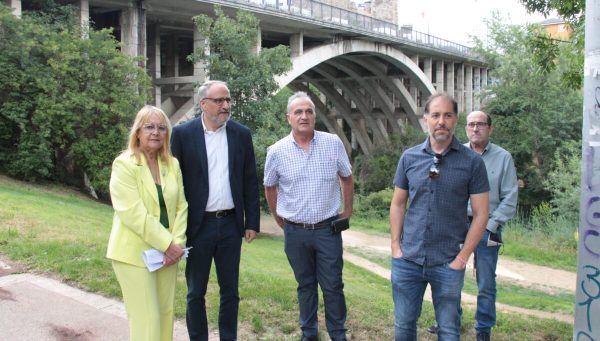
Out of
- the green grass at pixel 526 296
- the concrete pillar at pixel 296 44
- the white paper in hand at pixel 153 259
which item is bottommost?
the green grass at pixel 526 296

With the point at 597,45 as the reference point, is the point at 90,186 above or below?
below

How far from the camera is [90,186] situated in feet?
51.0

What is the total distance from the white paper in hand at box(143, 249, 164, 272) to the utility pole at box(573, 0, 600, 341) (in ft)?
7.36

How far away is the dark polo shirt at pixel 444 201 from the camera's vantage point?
3.10 m

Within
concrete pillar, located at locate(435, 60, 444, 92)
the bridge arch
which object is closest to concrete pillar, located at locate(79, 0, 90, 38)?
the bridge arch

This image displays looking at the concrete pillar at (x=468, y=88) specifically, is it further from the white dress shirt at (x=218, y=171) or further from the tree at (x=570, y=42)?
the white dress shirt at (x=218, y=171)

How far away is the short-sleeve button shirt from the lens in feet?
12.4

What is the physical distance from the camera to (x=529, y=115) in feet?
86.4

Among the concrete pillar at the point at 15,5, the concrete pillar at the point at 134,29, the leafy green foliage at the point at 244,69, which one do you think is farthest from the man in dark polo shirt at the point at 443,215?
the concrete pillar at the point at 134,29

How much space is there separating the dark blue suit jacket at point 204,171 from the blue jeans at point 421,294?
1.09m

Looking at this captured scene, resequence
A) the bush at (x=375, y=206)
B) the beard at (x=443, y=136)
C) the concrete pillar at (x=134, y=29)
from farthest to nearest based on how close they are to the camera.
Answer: the bush at (x=375, y=206) < the concrete pillar at (x=134, y=29) < the beard at (x=443, y=136)

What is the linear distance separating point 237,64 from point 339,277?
11.9m

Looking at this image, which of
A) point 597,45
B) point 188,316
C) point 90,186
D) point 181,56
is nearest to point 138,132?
point 188,316

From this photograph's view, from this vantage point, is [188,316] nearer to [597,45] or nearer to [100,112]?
[597,45]
